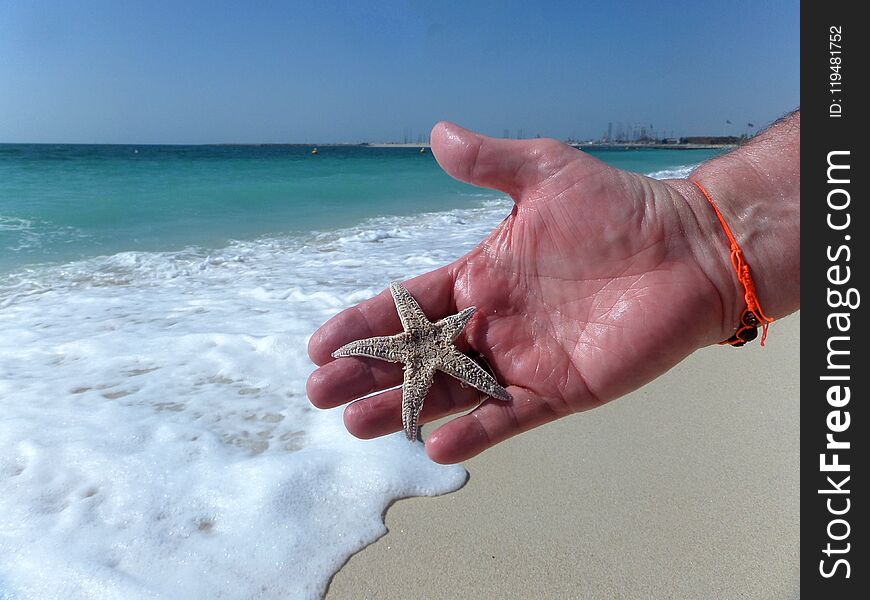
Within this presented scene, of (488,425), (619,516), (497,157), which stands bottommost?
(619,516)

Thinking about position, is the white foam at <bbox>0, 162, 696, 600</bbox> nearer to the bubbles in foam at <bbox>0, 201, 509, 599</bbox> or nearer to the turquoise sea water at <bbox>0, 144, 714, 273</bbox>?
the bubbles in foam at <bbox>0, 201, 509, 599</bbox>

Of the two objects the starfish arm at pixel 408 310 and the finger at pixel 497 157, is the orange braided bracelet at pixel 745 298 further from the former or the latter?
the starfish arm at pixel 408 310

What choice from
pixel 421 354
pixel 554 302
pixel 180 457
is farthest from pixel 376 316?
pixel 180 457

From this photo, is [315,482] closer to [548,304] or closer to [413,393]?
[413,393]

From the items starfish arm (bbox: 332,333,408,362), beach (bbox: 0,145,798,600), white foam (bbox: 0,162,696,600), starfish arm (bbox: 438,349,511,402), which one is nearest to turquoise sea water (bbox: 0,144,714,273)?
white foam (bbox: 0,162,696,600)

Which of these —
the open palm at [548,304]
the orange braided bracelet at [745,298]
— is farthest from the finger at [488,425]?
the orange braided bracelet at [745,298]
